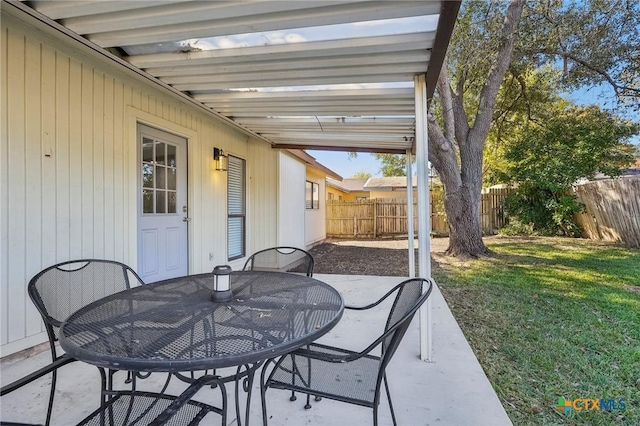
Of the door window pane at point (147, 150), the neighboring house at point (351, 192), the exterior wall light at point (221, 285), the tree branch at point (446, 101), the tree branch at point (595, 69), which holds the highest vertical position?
the tree branch at point (595, 69)

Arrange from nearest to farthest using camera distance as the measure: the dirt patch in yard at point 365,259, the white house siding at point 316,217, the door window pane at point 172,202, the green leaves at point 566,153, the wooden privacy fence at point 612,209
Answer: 1. the door window pane at point 172,202
2. the dirt patch in yard at point 365,259
3. the wooden privacy fence at point 612,209
4. the green leaves at point 566,153
5. the white house siding at point 316,217

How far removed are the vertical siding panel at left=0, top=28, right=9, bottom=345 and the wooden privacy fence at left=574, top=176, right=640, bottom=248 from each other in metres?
11.0

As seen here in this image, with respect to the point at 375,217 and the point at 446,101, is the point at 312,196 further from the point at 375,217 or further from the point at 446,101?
the point at 446,101

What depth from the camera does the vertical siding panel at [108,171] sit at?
10.4 ft

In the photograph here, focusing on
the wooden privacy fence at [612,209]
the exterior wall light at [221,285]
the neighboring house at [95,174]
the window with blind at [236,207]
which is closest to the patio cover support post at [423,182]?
the exterior wall light at [221,285]

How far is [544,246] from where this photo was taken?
832 cm

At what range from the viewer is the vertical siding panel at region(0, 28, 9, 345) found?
2.33 m

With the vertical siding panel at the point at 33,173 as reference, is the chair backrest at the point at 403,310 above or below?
below

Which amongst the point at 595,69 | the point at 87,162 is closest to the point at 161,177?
the point at 87,162

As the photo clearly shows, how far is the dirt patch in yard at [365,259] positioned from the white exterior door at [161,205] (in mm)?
2707

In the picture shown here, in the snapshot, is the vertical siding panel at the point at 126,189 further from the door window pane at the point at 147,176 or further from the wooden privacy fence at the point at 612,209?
the wooden privacy fence at the point at 612,209

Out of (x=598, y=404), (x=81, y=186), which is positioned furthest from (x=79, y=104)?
(x=598, y=404)

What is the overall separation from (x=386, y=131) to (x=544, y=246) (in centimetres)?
658

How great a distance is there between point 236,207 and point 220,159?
1.03 meters
